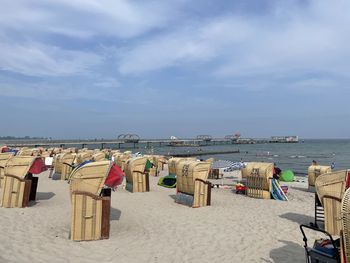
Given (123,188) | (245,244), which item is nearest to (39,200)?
(123,188)

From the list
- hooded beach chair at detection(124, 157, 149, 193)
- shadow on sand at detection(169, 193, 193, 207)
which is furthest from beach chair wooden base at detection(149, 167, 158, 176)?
shadow on sand at detection(169, 193, 193, 207)

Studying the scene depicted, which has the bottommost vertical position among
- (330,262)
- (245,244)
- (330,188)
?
(245,244)

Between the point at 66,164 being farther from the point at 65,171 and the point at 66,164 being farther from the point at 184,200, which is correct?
the point at 184,200

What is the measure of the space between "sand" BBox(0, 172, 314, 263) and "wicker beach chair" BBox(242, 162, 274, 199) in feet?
4.36

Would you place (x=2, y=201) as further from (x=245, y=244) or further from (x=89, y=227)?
(x=245, y=244)

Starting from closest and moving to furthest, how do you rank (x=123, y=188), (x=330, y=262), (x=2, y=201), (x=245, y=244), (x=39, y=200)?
(x=330, y=262) < (x=245, y=244) < (x=2, y=201) < (x=39, y=200) < (x=123, y=188)

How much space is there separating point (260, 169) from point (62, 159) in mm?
11355

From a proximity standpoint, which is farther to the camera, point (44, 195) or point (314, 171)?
point (314, 171)

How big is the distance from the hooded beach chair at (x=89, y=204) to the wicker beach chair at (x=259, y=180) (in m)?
8.44

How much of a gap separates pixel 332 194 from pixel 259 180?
21.3 feet

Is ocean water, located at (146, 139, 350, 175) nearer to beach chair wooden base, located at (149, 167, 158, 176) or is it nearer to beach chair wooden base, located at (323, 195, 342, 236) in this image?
beach chair wooden base, located at (149, 167, 158, 176)

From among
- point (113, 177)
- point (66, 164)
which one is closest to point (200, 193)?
Answer: point (113, 177)

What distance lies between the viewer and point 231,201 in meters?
14.3

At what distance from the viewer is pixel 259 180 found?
15430mm
